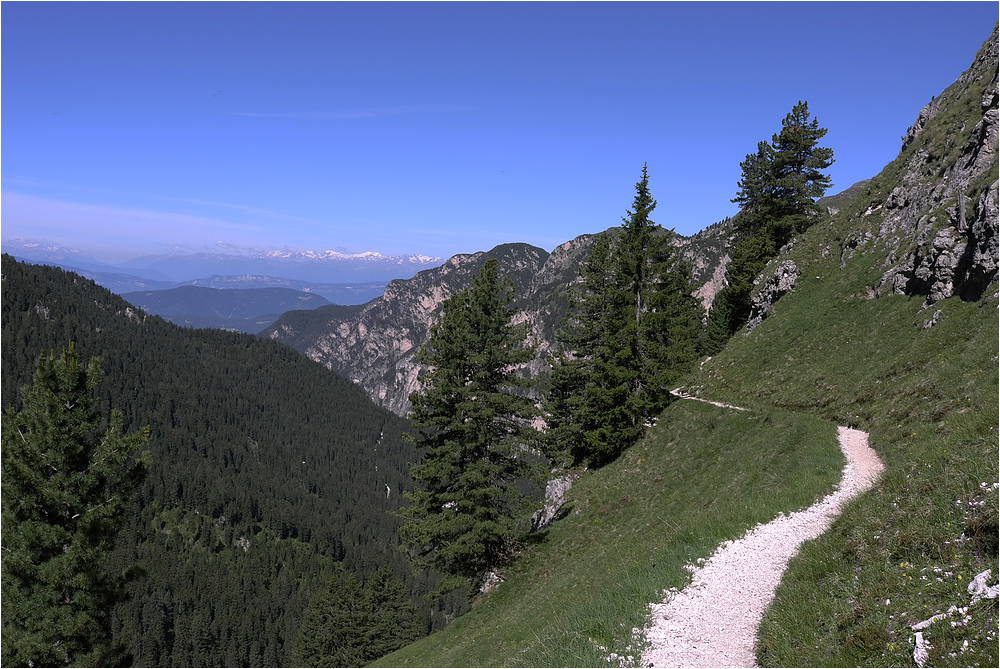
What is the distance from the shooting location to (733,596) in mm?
10562

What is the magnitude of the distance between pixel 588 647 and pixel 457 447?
15.4m

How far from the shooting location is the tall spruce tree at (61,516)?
16562 millimetres

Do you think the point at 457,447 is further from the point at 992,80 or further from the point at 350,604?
the point at 350,604

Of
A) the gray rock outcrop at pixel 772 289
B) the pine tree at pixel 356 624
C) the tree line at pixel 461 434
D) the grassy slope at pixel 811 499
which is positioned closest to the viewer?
the grassy slope at pixel 811 499

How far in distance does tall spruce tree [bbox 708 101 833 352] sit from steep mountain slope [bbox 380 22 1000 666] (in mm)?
4429

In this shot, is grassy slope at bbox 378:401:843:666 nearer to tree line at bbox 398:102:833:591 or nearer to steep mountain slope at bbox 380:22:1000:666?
steep mountain slope at bbox 380:22:1000:666

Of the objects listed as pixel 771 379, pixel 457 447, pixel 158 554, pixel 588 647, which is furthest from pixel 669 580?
pixel 158 554

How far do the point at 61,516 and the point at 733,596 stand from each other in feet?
70.6

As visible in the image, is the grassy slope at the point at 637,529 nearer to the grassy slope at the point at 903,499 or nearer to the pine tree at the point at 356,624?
the grassy slope at the point at 903,499

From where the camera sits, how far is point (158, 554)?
172375 millimetres

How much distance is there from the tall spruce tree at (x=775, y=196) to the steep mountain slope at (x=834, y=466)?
4.43m

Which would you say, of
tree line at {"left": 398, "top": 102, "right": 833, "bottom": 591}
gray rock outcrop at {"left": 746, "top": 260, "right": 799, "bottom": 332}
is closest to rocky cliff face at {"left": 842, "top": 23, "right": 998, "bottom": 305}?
gray rock outcrop at {"left": 746, "top": 260, "right": 799, "bottom": 332}

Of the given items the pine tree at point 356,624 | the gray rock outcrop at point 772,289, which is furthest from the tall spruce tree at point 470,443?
the pine tree at point 356,624

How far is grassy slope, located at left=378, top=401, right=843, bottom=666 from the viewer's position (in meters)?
11.4
